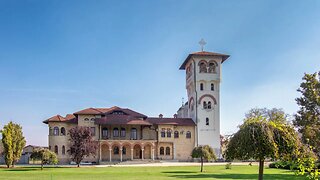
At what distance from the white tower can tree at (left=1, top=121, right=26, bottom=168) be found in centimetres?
3034

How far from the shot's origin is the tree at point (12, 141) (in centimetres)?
5372

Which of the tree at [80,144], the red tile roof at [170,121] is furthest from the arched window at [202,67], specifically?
the tree at [80,144]

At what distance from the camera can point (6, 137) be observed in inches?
2136

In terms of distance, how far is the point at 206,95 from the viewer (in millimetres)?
73500

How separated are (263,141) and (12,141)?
47149mm

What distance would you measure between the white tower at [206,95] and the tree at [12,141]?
99.5ft

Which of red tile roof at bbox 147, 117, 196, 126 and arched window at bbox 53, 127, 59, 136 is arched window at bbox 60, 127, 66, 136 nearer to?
arched window at bbox 53, 127, 59, 136

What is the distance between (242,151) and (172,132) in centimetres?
5521

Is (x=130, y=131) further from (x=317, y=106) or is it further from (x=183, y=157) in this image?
(x=317, y=106)

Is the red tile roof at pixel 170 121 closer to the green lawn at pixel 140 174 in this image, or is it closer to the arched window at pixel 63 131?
the arched window at pixel 63 131

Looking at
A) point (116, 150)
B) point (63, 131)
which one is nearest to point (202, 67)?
point (116, 150)

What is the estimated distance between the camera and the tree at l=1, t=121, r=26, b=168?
53719mm

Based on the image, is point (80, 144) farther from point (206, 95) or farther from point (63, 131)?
point (206, 95)

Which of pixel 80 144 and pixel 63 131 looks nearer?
pixel 80 144
